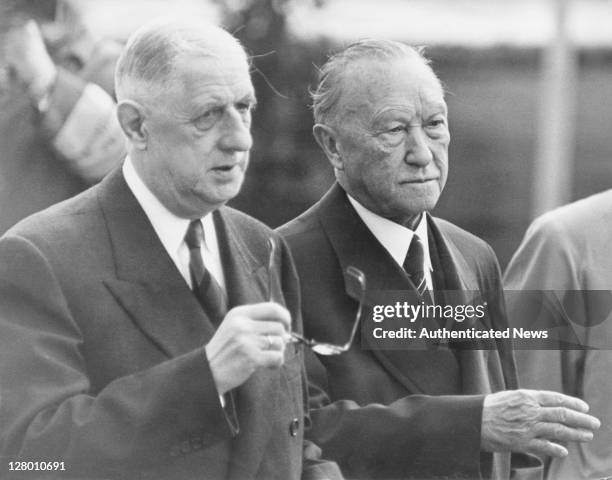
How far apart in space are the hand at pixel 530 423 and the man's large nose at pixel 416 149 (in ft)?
1.71

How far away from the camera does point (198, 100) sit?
2.20 m

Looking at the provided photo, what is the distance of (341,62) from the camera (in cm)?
257

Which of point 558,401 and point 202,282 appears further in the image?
point 558,401

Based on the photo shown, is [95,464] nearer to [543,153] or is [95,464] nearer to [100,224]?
[100,224]

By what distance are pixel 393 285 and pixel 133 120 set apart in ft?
2.29

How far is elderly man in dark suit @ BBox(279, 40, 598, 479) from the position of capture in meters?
2.50

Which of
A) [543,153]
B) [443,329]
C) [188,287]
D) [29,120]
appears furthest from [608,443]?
[29,120]

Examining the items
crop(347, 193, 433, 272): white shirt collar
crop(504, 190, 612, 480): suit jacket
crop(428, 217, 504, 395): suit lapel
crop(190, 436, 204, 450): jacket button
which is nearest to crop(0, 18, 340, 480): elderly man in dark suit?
crop(190, 436, 204, 450): jacket button

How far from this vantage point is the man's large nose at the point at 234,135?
2221 millimetres

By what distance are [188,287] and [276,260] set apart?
9.4 inches

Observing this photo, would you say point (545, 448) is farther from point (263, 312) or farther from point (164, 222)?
point (164, 222)

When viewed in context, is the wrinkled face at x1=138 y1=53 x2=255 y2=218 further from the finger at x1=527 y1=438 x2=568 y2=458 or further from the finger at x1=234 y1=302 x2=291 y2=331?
the finger at x1=527 y1=438 x2=568 y2=458

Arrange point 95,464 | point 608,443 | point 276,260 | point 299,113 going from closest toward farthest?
point 95,464, point 276,260, point 299,113, point 608,443

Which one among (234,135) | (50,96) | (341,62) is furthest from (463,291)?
(50,96)
